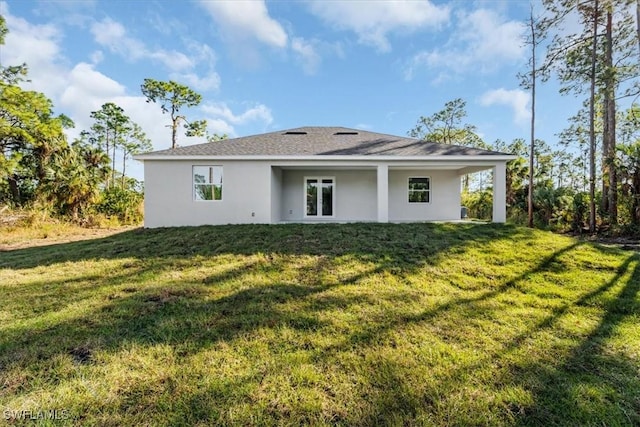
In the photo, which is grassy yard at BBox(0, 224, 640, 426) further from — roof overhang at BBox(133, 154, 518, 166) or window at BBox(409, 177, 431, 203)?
window at BBox(409, 177, 431, 203)

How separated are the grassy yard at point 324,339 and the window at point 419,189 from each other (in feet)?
21.8

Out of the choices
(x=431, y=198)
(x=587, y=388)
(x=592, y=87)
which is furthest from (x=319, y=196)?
(x=592, y=87)

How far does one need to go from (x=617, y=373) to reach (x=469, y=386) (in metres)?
1.69

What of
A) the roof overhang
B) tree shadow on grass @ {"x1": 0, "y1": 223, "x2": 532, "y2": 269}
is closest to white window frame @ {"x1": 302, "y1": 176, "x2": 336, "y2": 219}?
the roof overhang

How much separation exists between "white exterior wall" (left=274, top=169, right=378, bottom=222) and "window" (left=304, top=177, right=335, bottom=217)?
19 centimetres

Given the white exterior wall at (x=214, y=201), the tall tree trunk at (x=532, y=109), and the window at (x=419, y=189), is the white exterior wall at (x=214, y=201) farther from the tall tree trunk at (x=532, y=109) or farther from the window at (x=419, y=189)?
the tall tree trunk at (x=532, y=109)

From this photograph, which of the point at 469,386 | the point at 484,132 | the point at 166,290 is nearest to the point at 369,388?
the point at 469,386

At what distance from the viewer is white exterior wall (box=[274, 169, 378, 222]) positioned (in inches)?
527

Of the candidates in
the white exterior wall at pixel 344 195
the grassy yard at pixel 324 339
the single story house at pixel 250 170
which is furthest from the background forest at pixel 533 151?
the white exterior wall at pixel 344 195

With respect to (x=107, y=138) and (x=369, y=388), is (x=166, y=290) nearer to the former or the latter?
(x=369, y=388)

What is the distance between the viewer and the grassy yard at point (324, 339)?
2469mm

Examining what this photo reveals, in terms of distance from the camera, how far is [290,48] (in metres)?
16.0

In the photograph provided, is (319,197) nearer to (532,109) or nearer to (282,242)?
(282,242)

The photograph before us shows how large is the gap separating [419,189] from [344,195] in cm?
359
